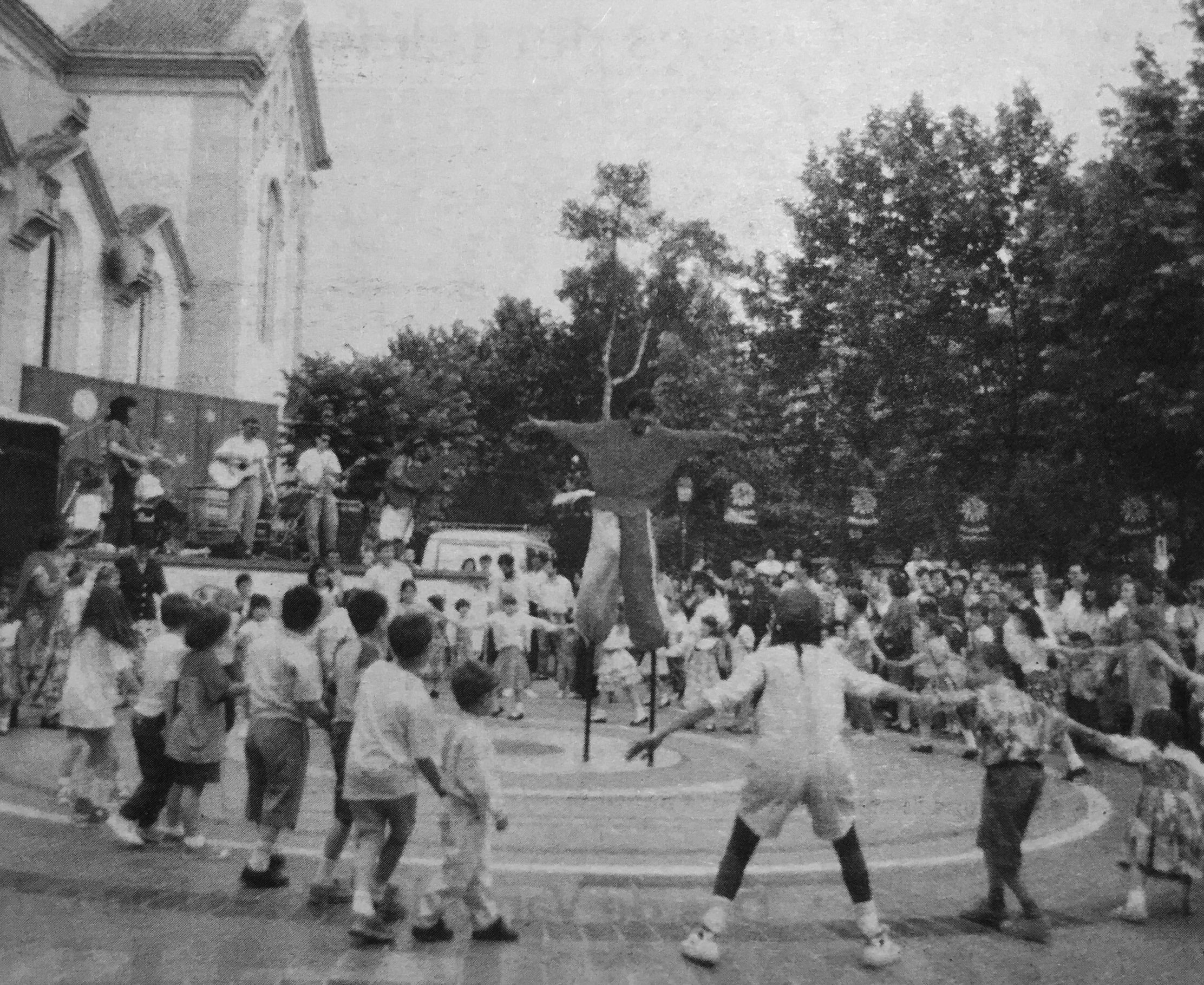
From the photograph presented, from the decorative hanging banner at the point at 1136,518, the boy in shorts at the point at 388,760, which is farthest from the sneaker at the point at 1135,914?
the decorative hanging banner at the point at 1136,518

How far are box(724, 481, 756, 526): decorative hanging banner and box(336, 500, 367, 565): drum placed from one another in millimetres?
11511

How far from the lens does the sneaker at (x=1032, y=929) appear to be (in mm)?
5914

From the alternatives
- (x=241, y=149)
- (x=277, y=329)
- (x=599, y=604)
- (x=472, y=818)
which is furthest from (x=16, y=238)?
(x=472, y=818)

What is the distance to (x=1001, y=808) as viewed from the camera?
623 cm

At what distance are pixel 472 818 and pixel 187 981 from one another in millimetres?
1374

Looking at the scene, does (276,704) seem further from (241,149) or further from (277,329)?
(277,329)

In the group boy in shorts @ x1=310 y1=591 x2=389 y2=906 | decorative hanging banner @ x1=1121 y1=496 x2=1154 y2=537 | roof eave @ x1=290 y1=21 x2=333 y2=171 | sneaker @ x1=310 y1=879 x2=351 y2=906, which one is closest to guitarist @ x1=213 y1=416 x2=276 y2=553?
boy in shorts @ x1=310 y1=591 x2=389 y2=906

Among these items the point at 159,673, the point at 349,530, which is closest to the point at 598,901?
the point at 159,673

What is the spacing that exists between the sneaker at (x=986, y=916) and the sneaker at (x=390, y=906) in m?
2.84

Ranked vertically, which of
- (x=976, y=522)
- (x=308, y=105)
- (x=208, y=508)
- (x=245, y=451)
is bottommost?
(x=208, y=508)

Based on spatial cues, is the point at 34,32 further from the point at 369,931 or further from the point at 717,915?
the point at 717,915

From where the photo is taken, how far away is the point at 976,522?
99.9 feet

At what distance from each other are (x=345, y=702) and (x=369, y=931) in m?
1.71

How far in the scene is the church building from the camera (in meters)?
26.9
